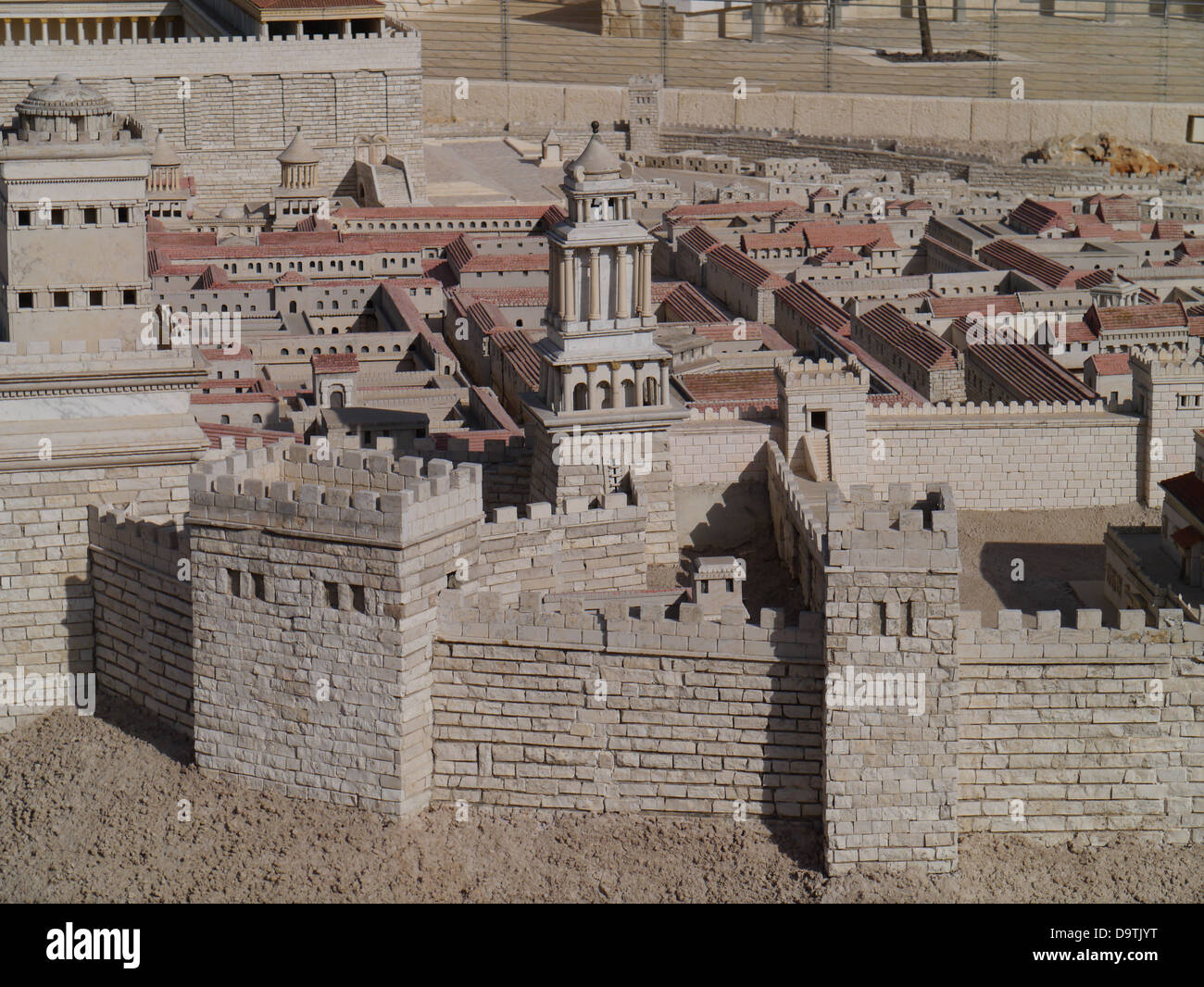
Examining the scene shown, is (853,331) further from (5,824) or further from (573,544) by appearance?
(5,824)

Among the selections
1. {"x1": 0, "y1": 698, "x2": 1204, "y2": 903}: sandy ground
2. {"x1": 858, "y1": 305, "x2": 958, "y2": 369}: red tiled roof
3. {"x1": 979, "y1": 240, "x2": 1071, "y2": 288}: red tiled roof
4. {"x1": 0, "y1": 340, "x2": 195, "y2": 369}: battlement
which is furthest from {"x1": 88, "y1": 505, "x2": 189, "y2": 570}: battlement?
{"x1": 979, "y1": 240, "x2": 1071, "y2": 288}: red tiled roof

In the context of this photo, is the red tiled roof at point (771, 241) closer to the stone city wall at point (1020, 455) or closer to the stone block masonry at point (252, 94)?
the stone block masonry at point (252, 94)

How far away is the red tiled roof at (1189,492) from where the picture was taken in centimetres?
4047

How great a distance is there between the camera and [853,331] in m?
66.1

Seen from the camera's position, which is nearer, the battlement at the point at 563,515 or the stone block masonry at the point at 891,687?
the stone block masonry at the point at 891,687

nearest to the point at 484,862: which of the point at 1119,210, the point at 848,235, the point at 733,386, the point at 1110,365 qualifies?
the point at 733,386

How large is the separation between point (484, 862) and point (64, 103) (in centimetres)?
1404

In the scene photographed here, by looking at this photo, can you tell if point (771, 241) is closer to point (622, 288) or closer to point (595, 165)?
point (622, 288)

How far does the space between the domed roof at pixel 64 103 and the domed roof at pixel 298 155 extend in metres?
54.3

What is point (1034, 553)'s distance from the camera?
4516cm

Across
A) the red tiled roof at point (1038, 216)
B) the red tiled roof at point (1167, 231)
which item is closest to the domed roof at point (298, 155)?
the red tiled roof at point (1038, 216)

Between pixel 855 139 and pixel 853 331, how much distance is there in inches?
1896

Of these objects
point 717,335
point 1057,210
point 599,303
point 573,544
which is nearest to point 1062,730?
point 573,544

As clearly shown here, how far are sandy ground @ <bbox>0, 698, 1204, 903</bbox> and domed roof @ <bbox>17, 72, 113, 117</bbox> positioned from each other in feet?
36.6
